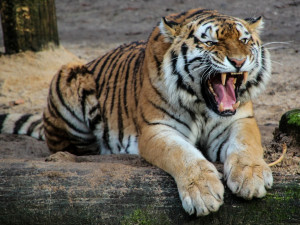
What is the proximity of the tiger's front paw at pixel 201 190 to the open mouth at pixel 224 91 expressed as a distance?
508mm

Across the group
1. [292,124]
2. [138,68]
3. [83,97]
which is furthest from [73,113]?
[292,124]

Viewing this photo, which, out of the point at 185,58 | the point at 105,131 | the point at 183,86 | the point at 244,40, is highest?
the point at 244,40

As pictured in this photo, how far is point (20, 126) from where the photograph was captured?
14.6 ft

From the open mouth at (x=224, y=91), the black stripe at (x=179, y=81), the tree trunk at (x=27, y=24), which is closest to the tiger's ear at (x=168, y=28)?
the black stripe at (x=179, y=81)

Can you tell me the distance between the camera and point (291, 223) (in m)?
2.19

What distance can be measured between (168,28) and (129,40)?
16.3 ft

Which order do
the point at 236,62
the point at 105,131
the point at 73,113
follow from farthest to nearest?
the point at 73,113 → the point at 105,131 → the point at 236,62

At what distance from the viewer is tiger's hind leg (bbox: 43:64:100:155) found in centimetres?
392

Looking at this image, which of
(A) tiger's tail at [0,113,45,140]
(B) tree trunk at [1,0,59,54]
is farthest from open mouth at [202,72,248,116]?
(B) tree trunk at [1,0,59,54]

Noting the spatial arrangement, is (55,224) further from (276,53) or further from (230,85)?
(276,53)

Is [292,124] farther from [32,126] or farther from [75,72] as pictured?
[32,126]

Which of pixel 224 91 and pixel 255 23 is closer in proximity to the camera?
pixel 224 91

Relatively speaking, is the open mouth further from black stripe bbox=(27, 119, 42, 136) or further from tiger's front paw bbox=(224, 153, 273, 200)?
black stripe bbox=(27, 119, 42, 136)

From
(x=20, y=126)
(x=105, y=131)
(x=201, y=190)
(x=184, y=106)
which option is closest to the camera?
(x=201, y=190)
